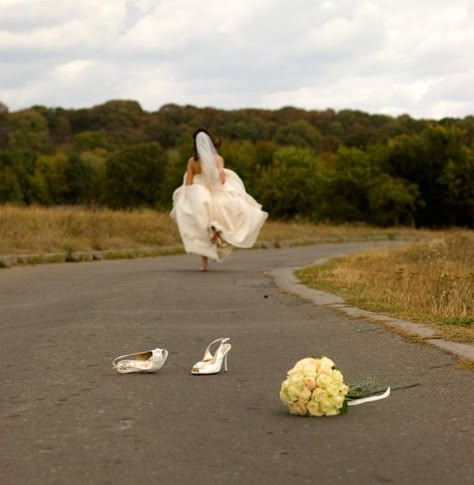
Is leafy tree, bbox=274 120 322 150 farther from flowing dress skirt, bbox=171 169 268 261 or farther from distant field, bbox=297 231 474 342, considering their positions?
distant field, bbox=297 231 474 342

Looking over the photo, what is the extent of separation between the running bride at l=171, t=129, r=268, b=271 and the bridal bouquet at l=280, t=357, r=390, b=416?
47.9 ft

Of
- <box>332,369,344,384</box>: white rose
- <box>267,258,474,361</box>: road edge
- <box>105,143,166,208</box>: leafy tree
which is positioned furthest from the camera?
<box>105,143,166,208</box>: leafy tree

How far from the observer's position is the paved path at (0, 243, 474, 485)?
4.67 metres

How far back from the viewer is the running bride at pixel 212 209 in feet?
68.6

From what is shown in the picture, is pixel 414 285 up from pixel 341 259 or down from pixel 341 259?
up

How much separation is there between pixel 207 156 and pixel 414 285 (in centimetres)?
830

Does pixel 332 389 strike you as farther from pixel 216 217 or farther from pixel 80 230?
pixel 80 230

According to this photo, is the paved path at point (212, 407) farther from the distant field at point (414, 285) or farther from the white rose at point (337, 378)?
the distant field at point (414, 285)

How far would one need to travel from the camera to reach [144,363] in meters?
7.33

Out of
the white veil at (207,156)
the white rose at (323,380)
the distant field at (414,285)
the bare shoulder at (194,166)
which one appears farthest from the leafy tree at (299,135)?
the white rose at (323,380)

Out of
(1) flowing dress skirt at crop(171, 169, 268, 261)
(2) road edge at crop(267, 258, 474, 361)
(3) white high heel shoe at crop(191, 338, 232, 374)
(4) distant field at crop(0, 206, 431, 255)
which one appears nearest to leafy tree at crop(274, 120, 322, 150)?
(4) distant field at crop(0, 206, 431, 255)

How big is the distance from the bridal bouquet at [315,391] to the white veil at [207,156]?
1556 cm

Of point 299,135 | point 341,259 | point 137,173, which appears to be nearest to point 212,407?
point 341,259

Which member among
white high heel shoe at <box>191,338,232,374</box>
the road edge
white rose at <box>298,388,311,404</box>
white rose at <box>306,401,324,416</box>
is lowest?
the road edge
